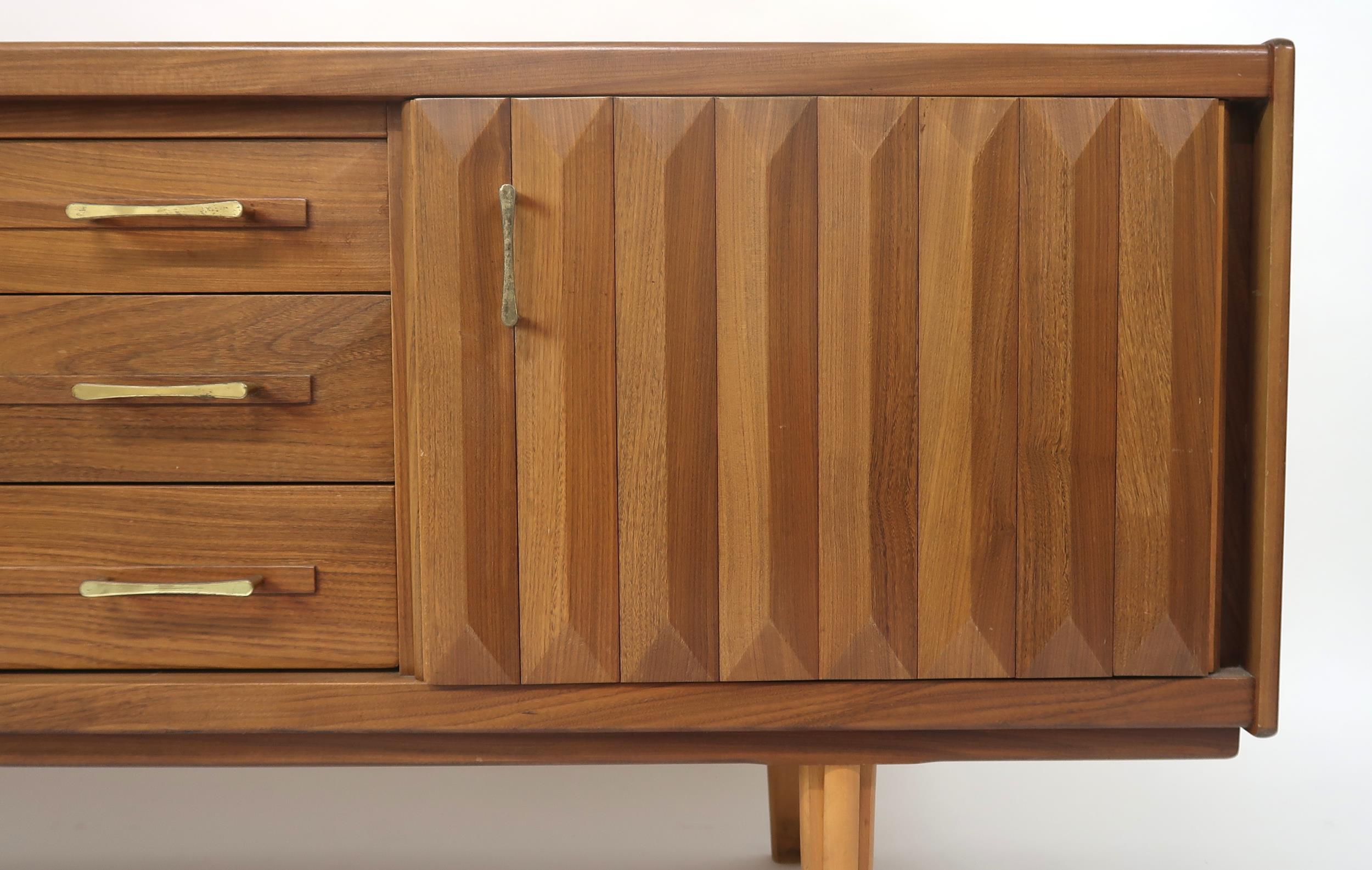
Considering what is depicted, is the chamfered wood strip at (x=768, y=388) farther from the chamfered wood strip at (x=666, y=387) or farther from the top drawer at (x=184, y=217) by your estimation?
the top drawer at (x=184, y=217)

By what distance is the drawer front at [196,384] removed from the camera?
92cm

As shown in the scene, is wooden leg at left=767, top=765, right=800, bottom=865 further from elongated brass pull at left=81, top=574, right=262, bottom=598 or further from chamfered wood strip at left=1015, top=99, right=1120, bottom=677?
elongated brass pull at left=81, top=574, right=262, bottom=598

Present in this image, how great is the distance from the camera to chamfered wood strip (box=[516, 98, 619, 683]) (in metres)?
0.88

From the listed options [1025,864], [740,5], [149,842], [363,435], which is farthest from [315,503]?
[740,5]

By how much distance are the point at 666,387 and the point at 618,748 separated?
0.29 m


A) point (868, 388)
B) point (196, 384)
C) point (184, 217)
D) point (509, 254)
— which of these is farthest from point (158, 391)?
point (868, 388)

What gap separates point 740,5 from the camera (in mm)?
1554

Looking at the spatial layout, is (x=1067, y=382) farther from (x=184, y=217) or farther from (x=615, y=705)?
(x=184, y=217)

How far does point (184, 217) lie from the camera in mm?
913

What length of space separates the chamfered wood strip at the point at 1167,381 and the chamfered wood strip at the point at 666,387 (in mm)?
302

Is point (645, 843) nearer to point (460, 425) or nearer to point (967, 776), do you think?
point (967, 776)

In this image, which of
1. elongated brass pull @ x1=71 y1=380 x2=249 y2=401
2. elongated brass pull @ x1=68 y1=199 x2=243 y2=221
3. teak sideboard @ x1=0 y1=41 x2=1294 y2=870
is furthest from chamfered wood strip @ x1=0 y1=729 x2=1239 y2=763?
elongated brass pull @ x1=68 y1=199 x2=243 y2=221

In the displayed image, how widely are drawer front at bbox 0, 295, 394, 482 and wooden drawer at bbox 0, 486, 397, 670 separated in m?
0.02

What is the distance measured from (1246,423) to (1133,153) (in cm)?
22
